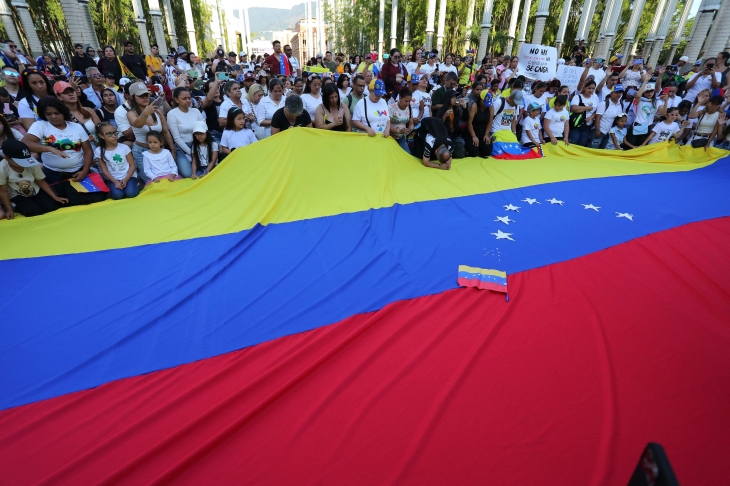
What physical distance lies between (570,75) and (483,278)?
818cm

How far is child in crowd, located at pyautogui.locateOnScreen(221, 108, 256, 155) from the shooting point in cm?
509

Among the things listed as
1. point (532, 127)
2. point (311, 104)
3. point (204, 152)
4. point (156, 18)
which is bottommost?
point (204, 152)

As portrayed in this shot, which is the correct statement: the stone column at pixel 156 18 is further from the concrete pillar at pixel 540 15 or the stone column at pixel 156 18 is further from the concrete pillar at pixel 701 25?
the concrete pillar at pixel 701 25

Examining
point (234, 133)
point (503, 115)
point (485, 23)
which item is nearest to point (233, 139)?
point (234, 133)

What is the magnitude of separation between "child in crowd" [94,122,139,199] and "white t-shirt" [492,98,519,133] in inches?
239

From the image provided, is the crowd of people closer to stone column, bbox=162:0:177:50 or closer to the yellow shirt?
the yellow shirt

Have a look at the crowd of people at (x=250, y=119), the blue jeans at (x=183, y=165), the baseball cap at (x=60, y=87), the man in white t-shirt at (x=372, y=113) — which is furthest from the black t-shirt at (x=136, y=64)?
the man in white t-shirt at (x=372, y=113)

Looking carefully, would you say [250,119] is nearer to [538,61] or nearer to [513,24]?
[538,61]

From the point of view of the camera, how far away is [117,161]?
462 centimetres

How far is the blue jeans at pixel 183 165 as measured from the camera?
523 centimetres

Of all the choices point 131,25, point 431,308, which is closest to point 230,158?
point 431,308

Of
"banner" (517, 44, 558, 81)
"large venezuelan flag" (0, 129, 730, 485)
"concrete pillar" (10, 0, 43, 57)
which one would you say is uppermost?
"concrete pillar" (10, 0, 43, 57)

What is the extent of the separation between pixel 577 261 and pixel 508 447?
2.29m

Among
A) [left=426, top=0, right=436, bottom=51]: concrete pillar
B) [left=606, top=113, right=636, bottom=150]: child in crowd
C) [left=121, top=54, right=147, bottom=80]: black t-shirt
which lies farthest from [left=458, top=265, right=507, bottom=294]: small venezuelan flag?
[left=426, top=0, right=436, bottom=51]: concrete pillar
